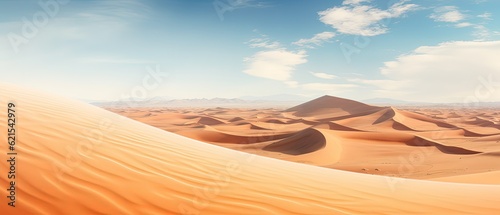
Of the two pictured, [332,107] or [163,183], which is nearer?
[163,183]

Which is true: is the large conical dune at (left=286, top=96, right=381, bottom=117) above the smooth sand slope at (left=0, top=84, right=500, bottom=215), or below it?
above

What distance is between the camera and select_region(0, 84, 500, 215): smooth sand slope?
11.5ft

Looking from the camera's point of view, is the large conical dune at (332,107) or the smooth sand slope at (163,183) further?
the large conical dune at (332,107)

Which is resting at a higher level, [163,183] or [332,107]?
[332,107]

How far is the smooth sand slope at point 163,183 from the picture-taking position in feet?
11.5

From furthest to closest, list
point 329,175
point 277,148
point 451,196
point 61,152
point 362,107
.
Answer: point 362,107
point 277,148
point 329,175
point 451,196
point 61,152

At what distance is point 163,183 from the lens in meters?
4.10

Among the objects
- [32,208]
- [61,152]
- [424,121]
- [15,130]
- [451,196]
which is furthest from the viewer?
[424,121]

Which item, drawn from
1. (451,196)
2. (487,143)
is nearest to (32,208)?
(451,196)

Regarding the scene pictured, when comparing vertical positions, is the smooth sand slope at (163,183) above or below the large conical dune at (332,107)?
below

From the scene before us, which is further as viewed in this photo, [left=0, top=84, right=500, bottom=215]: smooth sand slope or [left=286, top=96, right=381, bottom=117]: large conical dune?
[left=286, top=96, right=381, bottom=117]: large conical dune

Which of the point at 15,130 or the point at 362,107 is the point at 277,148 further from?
the point at 362,107

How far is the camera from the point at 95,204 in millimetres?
3355

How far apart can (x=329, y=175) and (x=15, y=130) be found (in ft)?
15.2
